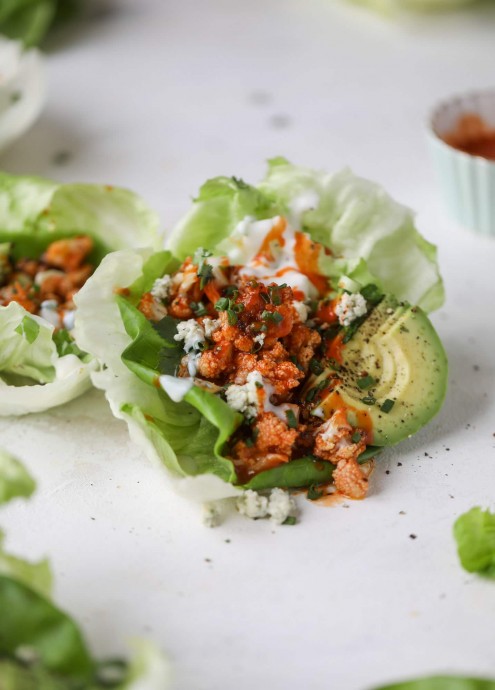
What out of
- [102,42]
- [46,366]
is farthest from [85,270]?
[102,42]

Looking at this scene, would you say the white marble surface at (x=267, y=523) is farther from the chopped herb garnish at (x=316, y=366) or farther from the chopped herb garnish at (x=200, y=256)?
the chopped herb garnish at (x=200, y=256)

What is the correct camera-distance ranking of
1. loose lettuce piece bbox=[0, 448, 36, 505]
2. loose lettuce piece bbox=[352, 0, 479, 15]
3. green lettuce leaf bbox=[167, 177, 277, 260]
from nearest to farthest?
loose lettuce piece bbox=[0, 448, 36, 505], green lettuce leaf bbox=[167, 177, 277, 260], loose lettuce piece bbox=[352, 0, 479, 15]

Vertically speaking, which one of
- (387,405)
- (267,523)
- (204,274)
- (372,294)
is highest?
(204,274)

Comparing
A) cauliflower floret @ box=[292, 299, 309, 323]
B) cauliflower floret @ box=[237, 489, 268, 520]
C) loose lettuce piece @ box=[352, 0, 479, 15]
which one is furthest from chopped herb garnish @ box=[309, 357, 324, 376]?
loose lettuce piece @ box=[352, 0, 479, 15]

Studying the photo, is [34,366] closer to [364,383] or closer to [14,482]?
[14,482]

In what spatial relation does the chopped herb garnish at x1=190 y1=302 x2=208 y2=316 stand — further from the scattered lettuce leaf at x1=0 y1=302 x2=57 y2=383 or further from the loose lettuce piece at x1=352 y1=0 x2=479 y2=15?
the loose lettuce piece at x1=352 y1=0 x2=479 y2=15

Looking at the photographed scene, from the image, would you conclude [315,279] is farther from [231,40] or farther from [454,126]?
[231,40]

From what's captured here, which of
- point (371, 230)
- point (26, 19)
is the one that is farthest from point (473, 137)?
point (26, 19)
